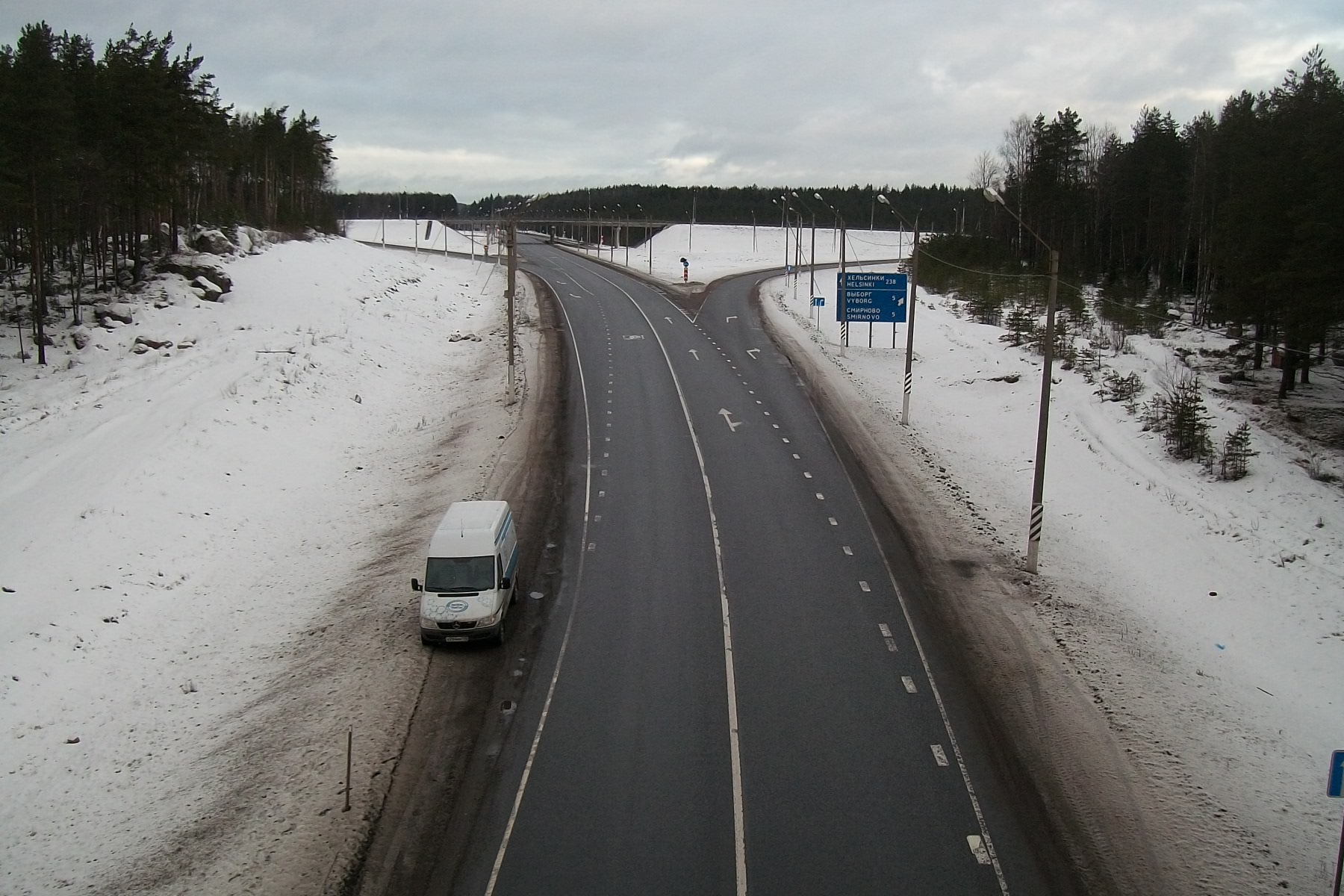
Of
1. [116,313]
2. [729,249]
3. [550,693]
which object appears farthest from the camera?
[729,249]

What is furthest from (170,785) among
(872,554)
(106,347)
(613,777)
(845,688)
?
(106,347)

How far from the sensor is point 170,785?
14508 mm

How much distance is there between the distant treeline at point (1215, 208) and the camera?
1152 inches

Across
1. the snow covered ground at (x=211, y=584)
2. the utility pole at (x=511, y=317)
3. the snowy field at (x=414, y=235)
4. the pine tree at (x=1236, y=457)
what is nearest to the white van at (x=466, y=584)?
the snow covered ground at (x=211, y=584)

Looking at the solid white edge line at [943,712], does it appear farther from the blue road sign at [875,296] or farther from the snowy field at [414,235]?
the snowy field at [414,235]

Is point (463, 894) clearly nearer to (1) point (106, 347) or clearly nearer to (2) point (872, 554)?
(2) point (872, 554)

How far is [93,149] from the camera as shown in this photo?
4706 cm

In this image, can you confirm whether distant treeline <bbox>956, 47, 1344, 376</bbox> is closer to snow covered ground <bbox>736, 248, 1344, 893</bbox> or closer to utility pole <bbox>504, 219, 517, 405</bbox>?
snow covered ground <bbox>736, 248, 1344, 893</bbox>

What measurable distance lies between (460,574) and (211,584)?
7.64 meters

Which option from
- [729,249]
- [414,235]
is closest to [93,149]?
[729,249]

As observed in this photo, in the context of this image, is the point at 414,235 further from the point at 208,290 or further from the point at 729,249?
the point at 208,290

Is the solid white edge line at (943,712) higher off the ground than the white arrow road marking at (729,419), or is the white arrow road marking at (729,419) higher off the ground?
the white arrow road marking at (729,419)

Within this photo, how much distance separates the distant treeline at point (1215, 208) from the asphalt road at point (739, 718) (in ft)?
54.2

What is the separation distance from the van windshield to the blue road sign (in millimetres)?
28732
